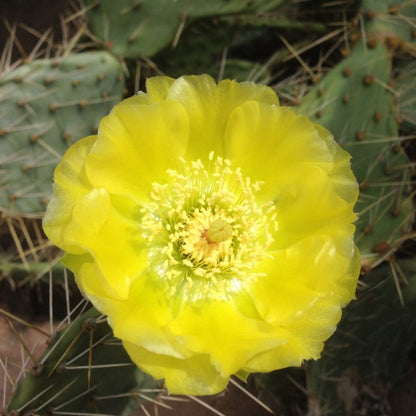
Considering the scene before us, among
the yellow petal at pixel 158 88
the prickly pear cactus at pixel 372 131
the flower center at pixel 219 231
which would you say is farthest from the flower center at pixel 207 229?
the prickly pear cactus at pixel 372 131

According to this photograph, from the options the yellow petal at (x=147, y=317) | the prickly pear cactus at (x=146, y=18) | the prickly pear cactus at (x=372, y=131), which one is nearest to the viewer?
the yellow petal at (x=147, y=317)

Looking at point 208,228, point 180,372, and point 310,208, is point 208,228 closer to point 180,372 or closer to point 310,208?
point 310,208

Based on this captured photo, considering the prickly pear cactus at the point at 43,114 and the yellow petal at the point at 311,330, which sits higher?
the prickly pear cactus at the point at 43,114

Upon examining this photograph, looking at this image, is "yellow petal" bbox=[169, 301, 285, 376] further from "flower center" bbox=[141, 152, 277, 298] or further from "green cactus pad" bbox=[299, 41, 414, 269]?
"green cactus pad" bbox=[299, 41, 414, 269]

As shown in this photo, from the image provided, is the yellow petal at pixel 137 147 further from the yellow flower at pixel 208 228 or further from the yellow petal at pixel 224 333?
the yellow petal at pixel 224 333

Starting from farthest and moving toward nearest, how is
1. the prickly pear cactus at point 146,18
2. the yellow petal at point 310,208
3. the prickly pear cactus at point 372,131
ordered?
the prickly pear cactus at point 146,18 < the prickly pear cactus at point 372,131 < the yellow petal at point 310,208

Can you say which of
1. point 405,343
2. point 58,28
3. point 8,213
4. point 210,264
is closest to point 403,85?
point 405,343
